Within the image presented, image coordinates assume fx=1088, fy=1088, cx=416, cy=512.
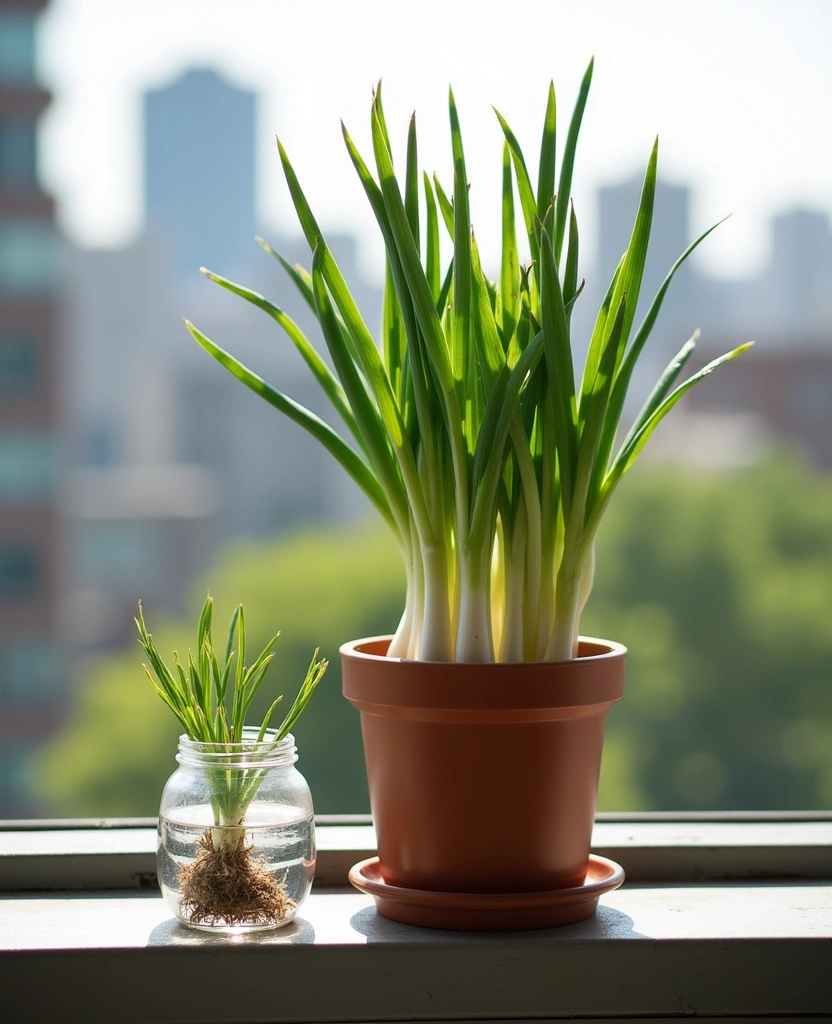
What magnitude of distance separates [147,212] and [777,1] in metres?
16.8

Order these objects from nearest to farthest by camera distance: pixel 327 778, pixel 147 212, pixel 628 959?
pixel 628 959
pixel 327 778
pixel 147 212

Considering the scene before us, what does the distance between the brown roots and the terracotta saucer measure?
48mm

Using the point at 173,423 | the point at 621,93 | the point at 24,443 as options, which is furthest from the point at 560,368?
the point at 173,423

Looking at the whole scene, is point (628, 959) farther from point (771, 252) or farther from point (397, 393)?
point (771, 252)

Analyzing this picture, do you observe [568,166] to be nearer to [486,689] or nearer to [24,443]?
[486,689]

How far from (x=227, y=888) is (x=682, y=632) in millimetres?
14445

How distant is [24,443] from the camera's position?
19.3m

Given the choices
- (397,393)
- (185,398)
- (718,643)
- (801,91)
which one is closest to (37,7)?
(185,398)

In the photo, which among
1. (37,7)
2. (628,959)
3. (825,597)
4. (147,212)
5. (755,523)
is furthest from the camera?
(147,212)

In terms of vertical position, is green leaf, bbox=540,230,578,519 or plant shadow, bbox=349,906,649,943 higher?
green leaf, bbox=540,230,578,519

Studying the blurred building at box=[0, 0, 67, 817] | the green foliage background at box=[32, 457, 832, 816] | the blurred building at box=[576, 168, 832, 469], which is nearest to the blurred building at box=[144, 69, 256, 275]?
the blurred building at box=[0, 0, 67, 817]

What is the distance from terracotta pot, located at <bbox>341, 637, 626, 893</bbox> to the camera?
1.62 feet

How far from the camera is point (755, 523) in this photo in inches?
575

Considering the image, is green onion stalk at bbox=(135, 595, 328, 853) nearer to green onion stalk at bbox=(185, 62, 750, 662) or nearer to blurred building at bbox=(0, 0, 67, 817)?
green onion stalk at bbox=(185, 62, 750, 662)
